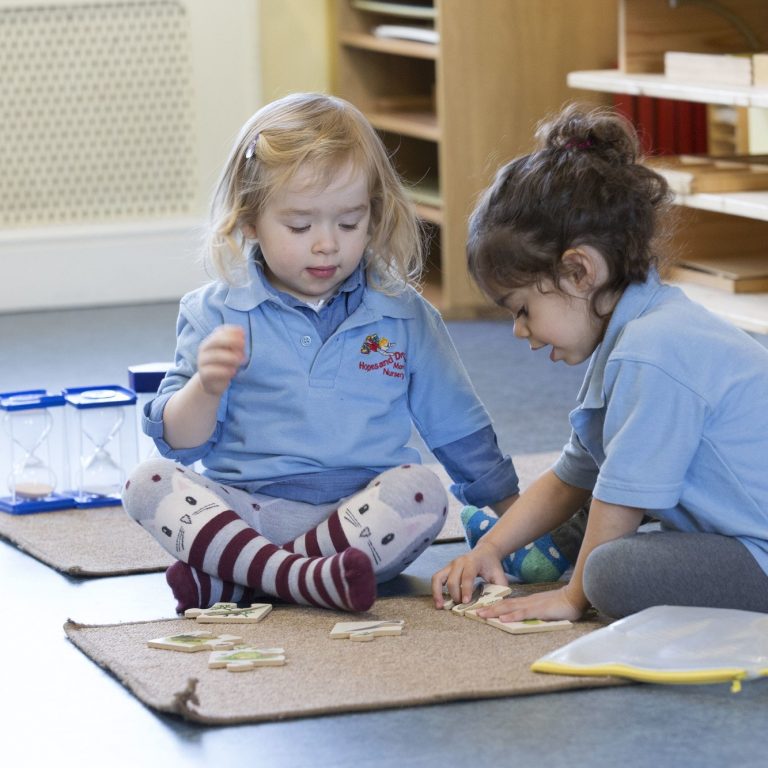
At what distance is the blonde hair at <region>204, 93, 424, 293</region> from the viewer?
150cm

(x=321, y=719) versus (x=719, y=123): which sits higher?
(x=719, y=123)

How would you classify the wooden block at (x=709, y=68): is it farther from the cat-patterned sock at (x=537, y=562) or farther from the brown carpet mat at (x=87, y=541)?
the brown carpet mat at (x=87, y=541)

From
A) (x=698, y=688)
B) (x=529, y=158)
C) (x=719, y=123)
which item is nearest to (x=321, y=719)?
(x=698, y=688)

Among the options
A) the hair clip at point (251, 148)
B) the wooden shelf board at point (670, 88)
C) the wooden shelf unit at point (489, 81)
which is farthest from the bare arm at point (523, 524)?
the wooden shelf unit at point (489, 81)

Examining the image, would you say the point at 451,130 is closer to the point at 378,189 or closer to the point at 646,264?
the point at 378,189

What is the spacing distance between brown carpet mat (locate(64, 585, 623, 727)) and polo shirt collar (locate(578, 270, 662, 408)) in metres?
0.22

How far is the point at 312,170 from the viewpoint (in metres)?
1.48

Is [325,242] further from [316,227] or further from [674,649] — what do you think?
[674,649]

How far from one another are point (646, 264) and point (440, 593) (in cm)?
37

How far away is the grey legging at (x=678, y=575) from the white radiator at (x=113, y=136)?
7.43ft

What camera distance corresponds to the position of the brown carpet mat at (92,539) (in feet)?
5.28

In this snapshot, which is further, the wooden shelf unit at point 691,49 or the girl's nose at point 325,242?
the wooden shelf unit at point 691,49

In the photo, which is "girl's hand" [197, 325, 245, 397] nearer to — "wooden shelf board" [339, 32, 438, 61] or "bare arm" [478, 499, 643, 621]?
"bare arm" [478, 499, 643, 621]

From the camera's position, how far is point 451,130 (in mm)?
3045
